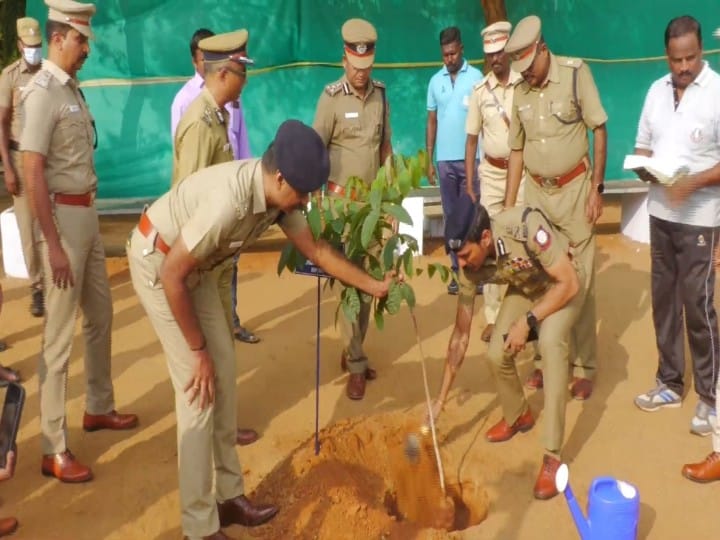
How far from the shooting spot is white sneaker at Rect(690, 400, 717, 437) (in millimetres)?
4785

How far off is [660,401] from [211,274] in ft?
9.31

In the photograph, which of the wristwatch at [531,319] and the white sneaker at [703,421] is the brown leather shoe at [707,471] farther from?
the wristwatch at [531,319]

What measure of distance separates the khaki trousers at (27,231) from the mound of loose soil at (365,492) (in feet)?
5.27

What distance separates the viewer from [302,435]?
491cm

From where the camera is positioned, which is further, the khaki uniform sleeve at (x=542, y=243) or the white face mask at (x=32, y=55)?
the white face mask at (x=32, y=55)

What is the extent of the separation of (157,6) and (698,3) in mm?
5810

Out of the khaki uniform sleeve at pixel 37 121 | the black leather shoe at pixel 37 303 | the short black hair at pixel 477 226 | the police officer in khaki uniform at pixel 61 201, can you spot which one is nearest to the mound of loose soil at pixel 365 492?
the police officer in khaki uniform at pixel 61 201

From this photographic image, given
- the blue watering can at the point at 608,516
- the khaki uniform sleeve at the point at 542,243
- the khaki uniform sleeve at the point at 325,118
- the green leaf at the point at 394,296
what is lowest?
the blue watering can at the point at 608,516

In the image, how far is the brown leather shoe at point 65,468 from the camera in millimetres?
4375

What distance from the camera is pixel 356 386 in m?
5.38

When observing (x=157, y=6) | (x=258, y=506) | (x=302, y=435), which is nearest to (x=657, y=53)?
(x=157, y=6)

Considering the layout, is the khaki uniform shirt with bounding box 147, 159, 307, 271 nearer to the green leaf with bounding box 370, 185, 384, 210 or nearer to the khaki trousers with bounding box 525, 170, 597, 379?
the green leaf with bounding box 370, 185, 384, 210

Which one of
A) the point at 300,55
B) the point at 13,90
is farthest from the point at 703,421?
the point at 300,55

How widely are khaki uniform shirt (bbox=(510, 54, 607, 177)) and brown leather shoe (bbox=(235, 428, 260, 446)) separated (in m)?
2.26
